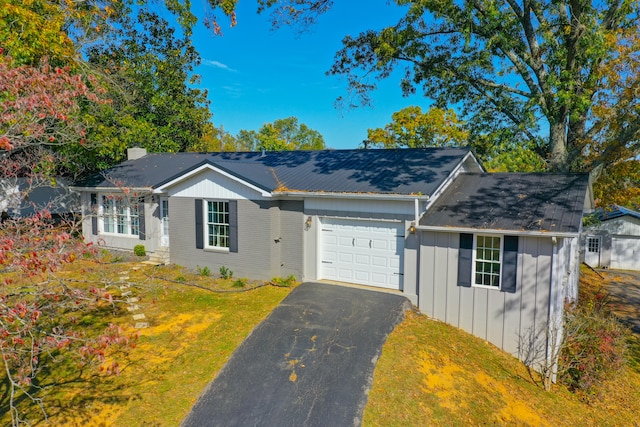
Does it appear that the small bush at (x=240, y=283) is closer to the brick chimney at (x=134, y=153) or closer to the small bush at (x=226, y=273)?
the small bush at (x=226, y=273)

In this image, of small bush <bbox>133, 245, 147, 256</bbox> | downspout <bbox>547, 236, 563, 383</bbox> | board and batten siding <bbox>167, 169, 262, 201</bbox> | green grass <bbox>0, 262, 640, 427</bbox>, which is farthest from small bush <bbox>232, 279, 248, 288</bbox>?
downspout <bbox>547, 236, 563, 383</bbox>

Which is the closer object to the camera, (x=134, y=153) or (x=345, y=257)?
(x=345, y=257)

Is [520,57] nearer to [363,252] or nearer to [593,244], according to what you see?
[363,252]

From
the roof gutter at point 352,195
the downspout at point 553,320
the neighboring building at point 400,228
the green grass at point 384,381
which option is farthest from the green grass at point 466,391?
the roof gutter at point 352,195

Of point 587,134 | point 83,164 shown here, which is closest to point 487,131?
point 587,134

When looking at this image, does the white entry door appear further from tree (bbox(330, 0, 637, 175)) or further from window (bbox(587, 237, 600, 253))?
tree (bbox(330, 0, 637, 175))

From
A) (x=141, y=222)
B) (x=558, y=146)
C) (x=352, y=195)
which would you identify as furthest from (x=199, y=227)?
(x=558, y=146)
